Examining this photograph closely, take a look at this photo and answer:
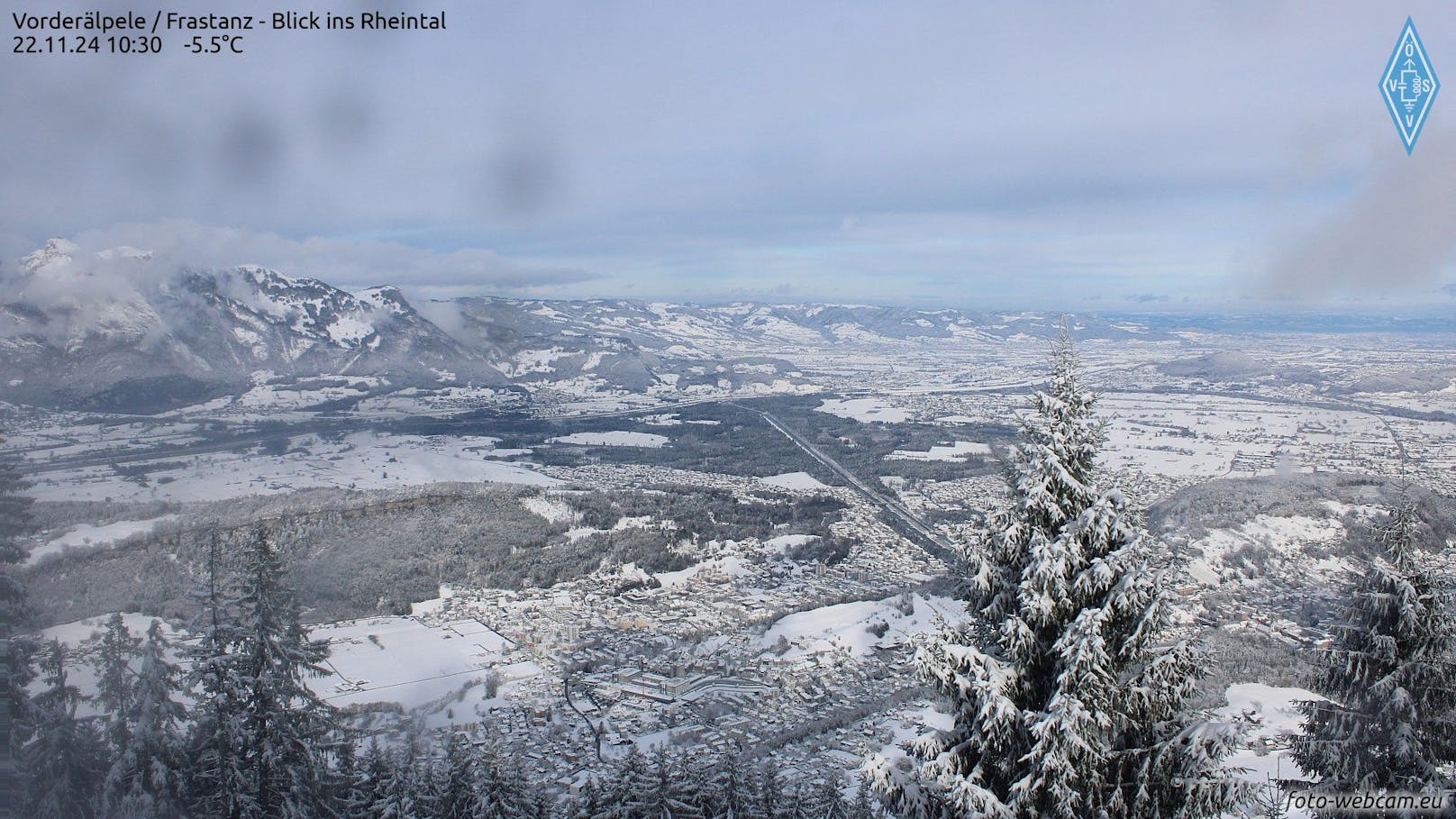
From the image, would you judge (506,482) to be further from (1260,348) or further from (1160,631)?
(1260,348)

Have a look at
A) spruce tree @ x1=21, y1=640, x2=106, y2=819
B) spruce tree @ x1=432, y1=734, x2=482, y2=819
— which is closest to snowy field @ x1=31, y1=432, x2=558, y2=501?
spruce tree @ x1=21, y1=640, x2=106, y2=819

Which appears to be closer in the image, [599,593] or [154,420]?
[599,593]

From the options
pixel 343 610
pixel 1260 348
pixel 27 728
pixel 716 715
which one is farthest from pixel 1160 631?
pixel 1260 348

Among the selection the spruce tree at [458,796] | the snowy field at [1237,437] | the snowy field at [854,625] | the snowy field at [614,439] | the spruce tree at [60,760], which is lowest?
the snowy field at [854,625]

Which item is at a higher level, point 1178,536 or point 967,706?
point 967,706

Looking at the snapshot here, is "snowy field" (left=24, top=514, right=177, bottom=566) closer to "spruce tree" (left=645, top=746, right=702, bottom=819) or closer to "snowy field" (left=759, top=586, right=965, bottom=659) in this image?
"spruce tree" (left=645, top=746, right=702, bottom=819)

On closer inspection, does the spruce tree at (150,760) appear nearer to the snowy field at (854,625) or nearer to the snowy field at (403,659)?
the snowy field at (403,659)

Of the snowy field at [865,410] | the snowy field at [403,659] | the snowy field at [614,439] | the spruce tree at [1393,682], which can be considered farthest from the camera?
the snowy field at [865,410]

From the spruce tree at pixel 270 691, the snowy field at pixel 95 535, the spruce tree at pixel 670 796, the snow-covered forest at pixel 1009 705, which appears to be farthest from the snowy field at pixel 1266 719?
the snowy field at pixel 95 535
